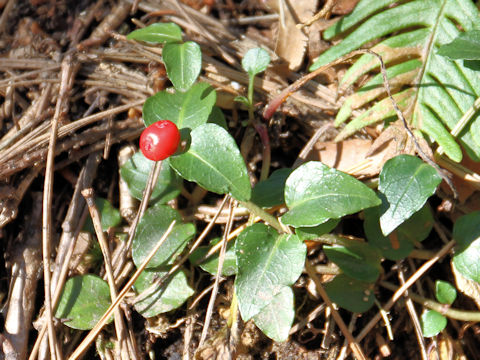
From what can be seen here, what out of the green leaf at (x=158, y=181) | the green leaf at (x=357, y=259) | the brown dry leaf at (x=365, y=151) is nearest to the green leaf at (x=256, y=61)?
the brown dry leaf at (x=365, y=151)

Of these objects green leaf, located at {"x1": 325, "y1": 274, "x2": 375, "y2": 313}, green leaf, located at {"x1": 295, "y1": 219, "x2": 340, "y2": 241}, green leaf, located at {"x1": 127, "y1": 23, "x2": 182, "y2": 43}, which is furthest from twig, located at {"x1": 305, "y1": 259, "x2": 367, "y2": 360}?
green leaf, located at {"x1": 127, "y1": 23, "x2": 182, "y2": 43}

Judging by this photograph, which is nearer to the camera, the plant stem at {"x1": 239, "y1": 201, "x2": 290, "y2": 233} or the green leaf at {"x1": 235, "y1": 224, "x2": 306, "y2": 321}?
the green leaf at {"x1": 235, "y1": 224, "x2": 306, "y2": 321}

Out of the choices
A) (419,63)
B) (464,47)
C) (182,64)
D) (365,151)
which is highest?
(464,47)

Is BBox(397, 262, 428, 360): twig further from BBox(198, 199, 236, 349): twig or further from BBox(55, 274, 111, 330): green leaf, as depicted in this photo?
BBox(55, 274, 111, 330): green leaf

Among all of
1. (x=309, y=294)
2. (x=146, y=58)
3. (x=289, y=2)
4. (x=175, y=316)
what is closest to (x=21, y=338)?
(x=175, y=316)

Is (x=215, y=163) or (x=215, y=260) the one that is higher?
(x=215, y=163)

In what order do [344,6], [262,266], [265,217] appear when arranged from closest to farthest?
[262,266] → [265,217] → [344,6]

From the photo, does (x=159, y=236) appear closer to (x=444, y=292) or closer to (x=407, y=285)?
(x=407, y=285)

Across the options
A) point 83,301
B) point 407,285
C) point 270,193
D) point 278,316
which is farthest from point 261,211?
point 83,301
